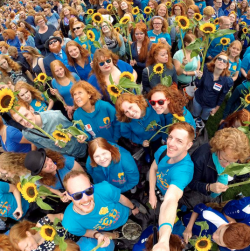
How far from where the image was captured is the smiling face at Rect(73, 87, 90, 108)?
266 cm

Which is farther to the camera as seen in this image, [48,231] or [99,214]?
[99,214]

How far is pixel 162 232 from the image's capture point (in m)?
1.35

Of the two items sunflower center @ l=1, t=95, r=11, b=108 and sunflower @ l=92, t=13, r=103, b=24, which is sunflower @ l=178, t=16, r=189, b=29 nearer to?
sunflower @ l=92, t=13, r=103, b=24

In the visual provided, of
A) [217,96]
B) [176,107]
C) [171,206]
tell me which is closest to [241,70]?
[217,96]

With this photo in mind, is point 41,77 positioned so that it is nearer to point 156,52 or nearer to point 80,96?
point 80,96

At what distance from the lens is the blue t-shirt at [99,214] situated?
201 cm

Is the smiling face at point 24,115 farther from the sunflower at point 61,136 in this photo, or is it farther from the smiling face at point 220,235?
the smiling face at point 220,235

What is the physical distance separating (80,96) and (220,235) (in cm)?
237

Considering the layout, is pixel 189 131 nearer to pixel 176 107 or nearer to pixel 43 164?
pixel 176 107

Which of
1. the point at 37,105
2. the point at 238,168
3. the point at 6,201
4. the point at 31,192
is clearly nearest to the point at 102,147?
the point at 31,192

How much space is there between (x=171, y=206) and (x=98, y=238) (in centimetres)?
109

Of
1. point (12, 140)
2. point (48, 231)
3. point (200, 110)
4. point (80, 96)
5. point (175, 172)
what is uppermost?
point (80, 96)

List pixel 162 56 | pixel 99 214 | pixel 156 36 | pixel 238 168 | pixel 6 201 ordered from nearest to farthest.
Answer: pixel 238 168
pixel 99 214
pixel 6 201
pixel 162 56
pixel 156 36

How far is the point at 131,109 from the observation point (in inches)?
96.0
